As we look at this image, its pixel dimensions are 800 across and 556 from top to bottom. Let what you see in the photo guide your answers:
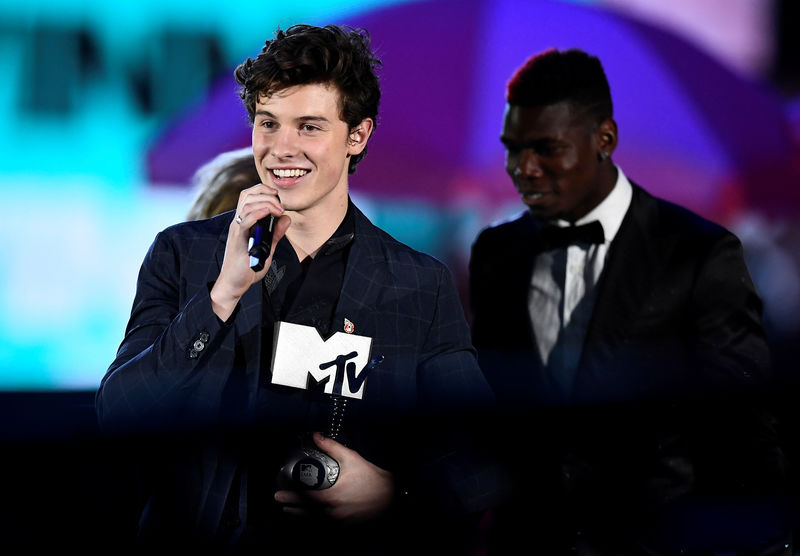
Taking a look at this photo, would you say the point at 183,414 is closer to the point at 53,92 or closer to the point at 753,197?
the point at 53,92

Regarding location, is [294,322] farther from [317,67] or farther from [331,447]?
[317,67]

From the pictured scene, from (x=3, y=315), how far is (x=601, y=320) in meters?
1.75

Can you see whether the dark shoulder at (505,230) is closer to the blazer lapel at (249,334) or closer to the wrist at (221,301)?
the blazer lapel at (249,334)

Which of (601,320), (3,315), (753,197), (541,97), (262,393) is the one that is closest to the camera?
(262,393)

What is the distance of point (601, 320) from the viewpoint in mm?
2188

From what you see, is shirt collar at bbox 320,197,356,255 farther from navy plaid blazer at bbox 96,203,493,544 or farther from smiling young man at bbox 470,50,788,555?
smiling young man at bbox 470,50,788,555

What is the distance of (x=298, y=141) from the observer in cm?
169

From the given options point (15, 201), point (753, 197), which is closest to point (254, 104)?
point (15, 201)

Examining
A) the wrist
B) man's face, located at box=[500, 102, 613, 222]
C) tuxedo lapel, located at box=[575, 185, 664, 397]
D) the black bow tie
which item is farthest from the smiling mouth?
the wrist

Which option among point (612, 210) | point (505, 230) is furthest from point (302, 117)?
point (612, 210)

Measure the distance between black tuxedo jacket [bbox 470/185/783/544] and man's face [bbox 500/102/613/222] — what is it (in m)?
0.22

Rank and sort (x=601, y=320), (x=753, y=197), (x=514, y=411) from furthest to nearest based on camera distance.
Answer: (x=753, y=197)
(x=601, y=320)
(x=514, y=411)

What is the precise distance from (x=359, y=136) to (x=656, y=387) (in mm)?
941

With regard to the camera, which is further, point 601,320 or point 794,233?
point 794,233
